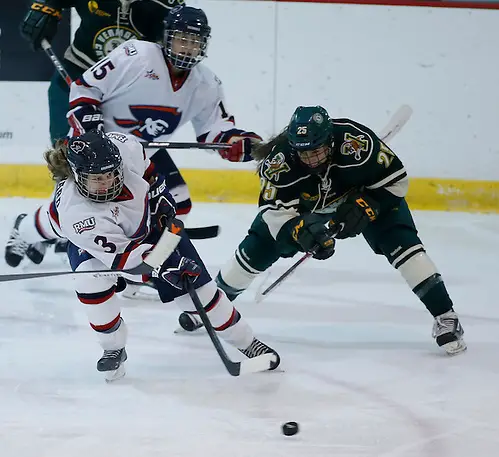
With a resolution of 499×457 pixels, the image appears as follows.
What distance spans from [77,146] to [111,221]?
22 centimetres

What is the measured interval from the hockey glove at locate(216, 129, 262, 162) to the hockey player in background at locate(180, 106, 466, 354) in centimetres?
39

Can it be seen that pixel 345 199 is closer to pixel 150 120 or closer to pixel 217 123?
pixel 217 123

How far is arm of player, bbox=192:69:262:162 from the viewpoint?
3293 mm

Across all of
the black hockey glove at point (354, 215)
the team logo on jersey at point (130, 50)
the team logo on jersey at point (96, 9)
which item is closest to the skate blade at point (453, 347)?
the black hockey glove at point (354, 215)

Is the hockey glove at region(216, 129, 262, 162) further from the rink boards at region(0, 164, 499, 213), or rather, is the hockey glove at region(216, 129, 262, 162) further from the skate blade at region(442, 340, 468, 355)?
the rink boards at region(0, 164, 499, 213)

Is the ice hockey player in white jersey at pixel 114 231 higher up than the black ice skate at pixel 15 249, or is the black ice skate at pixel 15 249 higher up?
the ice hockey player in white jersey at pixel 114 231

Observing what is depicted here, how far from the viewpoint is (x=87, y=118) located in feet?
10.3

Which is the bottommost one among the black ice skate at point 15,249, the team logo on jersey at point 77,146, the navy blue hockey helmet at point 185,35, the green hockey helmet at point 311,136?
the black ice skate at point 15,249

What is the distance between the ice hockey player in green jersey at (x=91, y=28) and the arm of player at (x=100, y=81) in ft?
1.42

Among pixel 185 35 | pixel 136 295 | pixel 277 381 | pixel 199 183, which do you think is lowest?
pixel 199 183

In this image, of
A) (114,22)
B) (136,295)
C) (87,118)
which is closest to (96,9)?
(114,22)

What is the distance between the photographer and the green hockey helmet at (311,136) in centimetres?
254

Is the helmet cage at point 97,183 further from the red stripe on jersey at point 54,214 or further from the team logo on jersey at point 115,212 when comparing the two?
the red stripe on jersey at point 54,214

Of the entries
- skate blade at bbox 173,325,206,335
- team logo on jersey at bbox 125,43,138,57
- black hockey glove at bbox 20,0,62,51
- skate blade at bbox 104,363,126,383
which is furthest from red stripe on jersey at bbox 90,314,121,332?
black hockey glove at bbox 20,0,62,51
